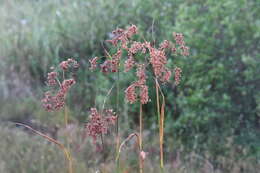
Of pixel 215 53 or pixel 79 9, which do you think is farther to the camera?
pixel 79 9

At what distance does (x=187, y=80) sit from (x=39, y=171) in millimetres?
1952

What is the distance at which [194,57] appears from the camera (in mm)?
4617

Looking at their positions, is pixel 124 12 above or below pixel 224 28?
above

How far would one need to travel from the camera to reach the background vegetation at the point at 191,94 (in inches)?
165

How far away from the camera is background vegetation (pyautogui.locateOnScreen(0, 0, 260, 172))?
165 inches

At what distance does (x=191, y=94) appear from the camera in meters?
4.73

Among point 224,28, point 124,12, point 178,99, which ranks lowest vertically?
point 178,99

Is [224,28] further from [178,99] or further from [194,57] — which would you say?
[178,99]

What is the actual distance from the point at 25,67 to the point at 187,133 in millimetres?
2608

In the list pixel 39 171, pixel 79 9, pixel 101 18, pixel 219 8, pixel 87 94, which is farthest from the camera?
pixel 79 9

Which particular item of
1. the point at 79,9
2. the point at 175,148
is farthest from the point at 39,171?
the point at 79,9

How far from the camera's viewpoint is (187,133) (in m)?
4.85

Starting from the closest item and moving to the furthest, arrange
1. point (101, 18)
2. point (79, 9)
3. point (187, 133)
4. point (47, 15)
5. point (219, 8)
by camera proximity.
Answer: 1. point (219, 8)
2. point (187, 133)
3. point (101, 18)
4. point (79, 9)
5. point (47, 15)

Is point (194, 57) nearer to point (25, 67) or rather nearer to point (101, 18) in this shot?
point (101, 18)
